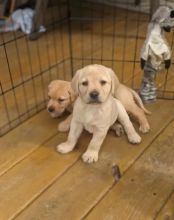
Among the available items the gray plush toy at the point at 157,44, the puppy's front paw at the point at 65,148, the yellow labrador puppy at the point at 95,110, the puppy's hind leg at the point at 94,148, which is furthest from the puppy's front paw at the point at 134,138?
the gray plush toy at the point at 157,44

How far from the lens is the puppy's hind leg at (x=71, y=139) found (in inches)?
56.1

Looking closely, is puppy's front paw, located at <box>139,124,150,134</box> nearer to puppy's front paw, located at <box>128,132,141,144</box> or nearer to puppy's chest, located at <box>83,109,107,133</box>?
puppy's front paw, located at <box>128,132,141,144</box>

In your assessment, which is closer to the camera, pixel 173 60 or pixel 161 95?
pixel 161 95

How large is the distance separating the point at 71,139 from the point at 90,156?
127mm

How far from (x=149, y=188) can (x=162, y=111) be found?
0.58m

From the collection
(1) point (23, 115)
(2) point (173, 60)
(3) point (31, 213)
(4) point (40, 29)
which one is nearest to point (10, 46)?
(4) point (40, 29)

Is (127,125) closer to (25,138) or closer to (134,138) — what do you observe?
(134,138)

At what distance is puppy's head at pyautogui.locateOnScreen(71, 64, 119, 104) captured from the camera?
1.24m

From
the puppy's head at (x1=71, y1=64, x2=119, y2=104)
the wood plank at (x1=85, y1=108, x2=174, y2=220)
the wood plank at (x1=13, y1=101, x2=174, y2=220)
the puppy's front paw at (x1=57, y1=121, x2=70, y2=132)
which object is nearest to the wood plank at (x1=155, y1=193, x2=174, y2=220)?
the wood plank at (x1=85, y1=108, x2=174, y2=220)

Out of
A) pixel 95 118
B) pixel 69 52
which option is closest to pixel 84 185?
pixel 95 118

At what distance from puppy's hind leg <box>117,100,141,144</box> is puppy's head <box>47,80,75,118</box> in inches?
10.3

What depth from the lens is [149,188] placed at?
1.25 meters

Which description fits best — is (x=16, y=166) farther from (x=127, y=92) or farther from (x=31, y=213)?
(x=127, y=92)

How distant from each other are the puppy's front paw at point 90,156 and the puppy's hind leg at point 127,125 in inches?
8.0
